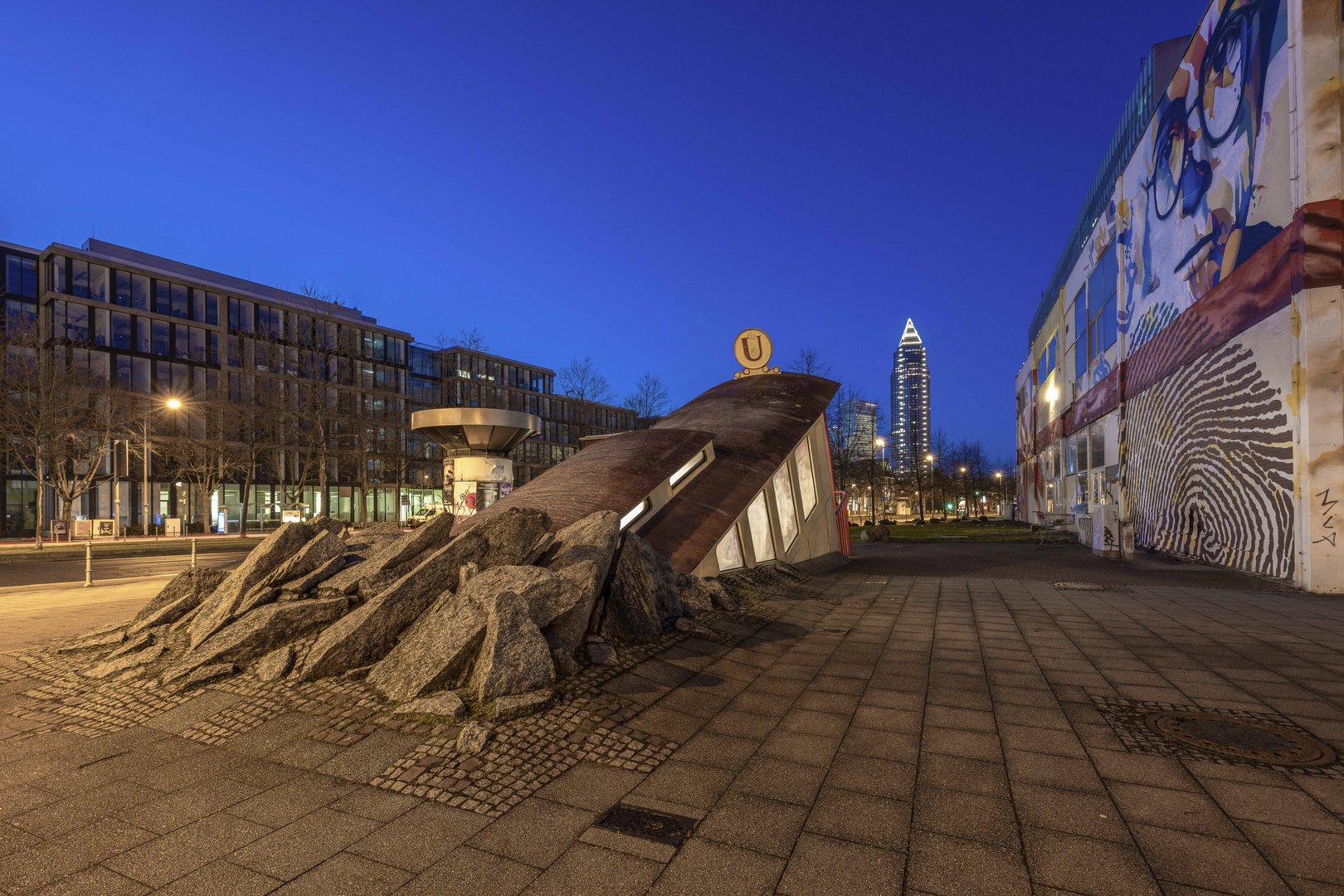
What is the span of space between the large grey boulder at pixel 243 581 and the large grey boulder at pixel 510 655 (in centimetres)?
329

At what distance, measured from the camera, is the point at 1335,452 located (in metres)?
12.8

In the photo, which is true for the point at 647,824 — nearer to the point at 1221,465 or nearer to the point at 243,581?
the point at 243,581

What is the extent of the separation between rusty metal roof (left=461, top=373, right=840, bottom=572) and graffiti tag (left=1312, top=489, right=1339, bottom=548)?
10275mm

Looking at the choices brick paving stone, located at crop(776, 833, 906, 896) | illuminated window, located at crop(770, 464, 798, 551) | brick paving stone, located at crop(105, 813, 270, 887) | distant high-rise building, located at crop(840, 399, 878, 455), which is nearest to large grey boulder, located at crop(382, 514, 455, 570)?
Result: brick paving stone, located at crop(105, 813, 270, 887)

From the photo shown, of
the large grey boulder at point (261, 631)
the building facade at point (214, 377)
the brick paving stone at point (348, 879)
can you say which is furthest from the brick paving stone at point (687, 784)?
the building facade at point (214, 377)

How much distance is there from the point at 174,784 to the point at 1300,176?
19.4 metres

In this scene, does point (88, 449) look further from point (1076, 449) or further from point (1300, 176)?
point (1076, 449)

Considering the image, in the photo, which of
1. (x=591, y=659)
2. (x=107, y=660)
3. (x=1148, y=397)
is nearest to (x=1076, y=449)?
(x=1148, y=397)

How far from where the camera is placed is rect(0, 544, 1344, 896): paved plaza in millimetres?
3318

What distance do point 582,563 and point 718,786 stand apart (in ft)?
10.9

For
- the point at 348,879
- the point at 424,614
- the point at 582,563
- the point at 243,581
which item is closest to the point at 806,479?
the point at 582,563

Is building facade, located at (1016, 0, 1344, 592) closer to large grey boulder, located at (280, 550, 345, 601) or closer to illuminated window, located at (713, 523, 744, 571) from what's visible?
illuminated window, located at (713, 523, 744, 571)

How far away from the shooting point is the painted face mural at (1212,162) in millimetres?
13992

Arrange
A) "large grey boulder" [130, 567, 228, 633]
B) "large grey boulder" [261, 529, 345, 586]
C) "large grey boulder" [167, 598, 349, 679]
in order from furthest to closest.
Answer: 1. "large grey boulder" [130, 567, 228, 633]
2. "large grey boulder" [261, 529, 345, 586]
3. "large grey boulder" [167, 598, 349, 679]
